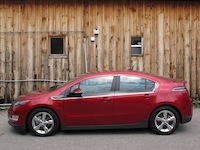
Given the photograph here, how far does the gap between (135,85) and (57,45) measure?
4702 mm

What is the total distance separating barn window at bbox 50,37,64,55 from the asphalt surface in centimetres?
398

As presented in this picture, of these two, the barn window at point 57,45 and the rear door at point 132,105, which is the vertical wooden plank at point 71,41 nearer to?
the barn window at point 57,45

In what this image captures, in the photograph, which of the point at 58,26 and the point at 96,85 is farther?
the point at 58,26

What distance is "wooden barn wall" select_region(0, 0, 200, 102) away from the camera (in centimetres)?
1130

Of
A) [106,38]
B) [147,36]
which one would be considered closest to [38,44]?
[106,38]

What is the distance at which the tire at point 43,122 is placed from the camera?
7480 millimetres
